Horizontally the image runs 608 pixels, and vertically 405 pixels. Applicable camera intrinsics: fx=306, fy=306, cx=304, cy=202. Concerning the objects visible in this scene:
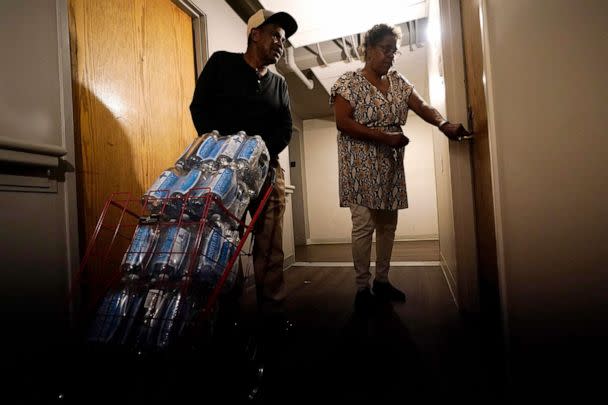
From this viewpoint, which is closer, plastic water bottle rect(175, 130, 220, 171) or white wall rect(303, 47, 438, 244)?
plastic water bottle rect(175, 130, 220, 171)

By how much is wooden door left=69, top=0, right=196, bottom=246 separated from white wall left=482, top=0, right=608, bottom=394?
61.5 inches

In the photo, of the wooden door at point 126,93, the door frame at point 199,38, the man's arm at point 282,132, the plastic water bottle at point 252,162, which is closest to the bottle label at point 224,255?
the plastic water bottle at point 252,162

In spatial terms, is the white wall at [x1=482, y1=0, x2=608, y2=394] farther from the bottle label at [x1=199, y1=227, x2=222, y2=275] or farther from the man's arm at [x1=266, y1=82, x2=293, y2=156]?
the man's arm at [x1=266, y1=82, x2=293, y2=156]

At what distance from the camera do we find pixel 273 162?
1.51m

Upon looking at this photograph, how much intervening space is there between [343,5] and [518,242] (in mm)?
2436

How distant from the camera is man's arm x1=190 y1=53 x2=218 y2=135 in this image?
1.40 meters

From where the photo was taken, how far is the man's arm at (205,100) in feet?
4.61

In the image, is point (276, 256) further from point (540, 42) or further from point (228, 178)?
point (540, 42)

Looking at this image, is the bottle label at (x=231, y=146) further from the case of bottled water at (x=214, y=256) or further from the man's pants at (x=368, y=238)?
the man's pants at (x=368, y=238)

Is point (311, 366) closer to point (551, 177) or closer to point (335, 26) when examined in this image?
point (551, 177)

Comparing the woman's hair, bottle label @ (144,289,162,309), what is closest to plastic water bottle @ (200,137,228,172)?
bottle label @ (144,289,162,309)

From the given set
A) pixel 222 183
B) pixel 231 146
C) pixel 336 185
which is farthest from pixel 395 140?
pixel 336 185

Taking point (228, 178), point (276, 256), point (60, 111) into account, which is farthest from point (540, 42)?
point (60, 111)

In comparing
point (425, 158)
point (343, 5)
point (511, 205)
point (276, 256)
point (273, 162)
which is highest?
point (343, 5)
